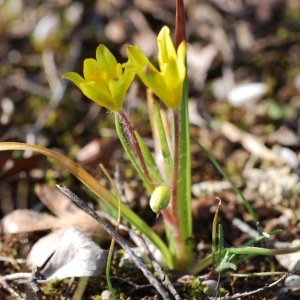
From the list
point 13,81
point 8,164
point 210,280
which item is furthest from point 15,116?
point 210,280

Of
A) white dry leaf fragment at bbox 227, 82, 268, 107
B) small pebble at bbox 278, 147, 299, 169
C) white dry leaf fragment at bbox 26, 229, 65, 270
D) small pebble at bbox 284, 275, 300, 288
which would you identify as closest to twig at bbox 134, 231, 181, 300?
white dry leaf fragment at bbox 26, 229, 65, 270

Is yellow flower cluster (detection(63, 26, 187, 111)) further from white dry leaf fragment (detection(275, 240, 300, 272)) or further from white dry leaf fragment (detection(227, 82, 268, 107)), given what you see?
white dry leaf fragment (detection(227, 82, 268, 107))

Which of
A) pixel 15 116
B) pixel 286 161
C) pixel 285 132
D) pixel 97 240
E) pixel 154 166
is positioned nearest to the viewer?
pixel 154 166

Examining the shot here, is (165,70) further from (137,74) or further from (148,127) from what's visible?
(148,127)

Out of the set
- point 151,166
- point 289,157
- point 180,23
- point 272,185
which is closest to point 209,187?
point 272,185

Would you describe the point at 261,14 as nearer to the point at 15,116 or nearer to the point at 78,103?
the point at 78,103

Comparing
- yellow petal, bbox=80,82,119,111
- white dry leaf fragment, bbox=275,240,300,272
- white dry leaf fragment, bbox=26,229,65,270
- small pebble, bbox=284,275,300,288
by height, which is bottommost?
small pebble, bbox=284,275,300,288

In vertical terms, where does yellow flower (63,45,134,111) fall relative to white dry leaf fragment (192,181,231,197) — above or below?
above
